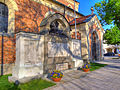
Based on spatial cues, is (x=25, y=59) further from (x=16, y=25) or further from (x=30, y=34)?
(x=16, y=25)

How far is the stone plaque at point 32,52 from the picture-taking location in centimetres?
517

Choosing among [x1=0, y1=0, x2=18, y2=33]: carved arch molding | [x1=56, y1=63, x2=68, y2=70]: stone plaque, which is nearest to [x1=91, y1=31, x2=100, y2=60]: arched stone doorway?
[x1=56, y1=63, x2=68, y2=70]: stone plaque

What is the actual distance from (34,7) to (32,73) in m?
7.39

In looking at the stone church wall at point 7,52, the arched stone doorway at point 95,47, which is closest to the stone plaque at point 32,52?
the stone church wall at point 7,52

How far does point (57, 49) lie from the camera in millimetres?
6957

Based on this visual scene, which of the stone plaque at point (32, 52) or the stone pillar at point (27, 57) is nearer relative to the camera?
the stone pillar at point (27, 57)

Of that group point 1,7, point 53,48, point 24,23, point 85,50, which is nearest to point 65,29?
point 53,48

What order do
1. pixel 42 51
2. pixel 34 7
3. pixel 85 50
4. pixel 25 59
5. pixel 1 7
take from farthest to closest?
1. pixel 85 50
2. pixel 34 7
3. pixel 1 7
4. pixel 42 51
5. pixel 25 59

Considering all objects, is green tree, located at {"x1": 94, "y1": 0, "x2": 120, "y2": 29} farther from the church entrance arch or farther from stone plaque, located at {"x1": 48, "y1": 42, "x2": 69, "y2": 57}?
stone plaque, located at {"x1": 48, "y1": 42, "x2": 69, "y2": 57}

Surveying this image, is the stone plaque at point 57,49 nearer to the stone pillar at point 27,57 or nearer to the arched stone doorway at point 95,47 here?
the stone pillar at point 27,57

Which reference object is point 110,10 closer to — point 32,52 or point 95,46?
point 95,46

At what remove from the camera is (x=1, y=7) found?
7871 mm

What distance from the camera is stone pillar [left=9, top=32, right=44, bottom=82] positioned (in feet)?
16.1

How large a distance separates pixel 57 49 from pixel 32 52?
213 cm
